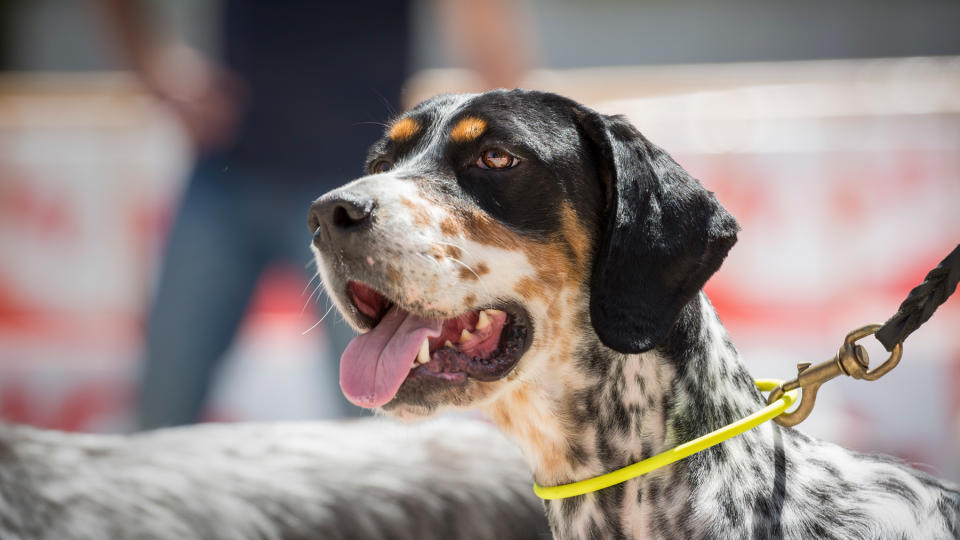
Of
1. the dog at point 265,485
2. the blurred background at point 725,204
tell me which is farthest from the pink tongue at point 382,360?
the blurred background at point 725,204

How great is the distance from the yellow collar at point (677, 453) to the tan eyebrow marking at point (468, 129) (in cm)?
71

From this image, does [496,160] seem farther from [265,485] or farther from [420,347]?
[265,485]

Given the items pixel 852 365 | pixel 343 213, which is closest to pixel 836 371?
pixel 852 365

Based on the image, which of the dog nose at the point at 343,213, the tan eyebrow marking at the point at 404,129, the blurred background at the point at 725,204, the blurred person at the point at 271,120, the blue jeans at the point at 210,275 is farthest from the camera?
the blurred background at the point at 725,204

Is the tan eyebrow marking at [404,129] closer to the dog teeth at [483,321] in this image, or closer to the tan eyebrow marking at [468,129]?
the tan eyebrow marking at [468,129]

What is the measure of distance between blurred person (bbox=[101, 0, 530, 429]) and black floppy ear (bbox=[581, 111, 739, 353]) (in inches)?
76.3

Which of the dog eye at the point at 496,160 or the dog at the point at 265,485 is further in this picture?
the dog at the point at 265,485

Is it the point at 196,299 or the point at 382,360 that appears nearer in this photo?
the point at 382,360

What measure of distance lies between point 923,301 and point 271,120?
2602 millimetres

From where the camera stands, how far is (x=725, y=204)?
4871 millimetres

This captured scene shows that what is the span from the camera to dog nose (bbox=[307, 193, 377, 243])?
1.69m

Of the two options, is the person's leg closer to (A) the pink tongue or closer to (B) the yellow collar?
(A) the pink tongue

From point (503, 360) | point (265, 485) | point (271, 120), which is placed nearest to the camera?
point (503, 360)

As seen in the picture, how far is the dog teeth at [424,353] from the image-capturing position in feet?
5.83
